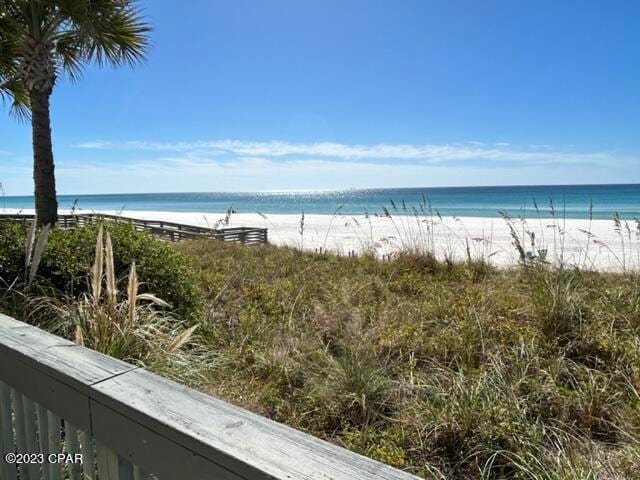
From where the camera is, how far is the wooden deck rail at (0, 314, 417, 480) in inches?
30.1

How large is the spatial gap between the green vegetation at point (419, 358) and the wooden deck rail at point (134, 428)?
0.97 meters

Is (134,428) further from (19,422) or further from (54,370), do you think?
(19,422)

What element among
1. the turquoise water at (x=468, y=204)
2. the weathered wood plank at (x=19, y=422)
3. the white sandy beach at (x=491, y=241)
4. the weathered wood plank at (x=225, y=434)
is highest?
the turquoise water at (x=468, y=204)

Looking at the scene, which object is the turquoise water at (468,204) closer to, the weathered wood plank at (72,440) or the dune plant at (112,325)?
the dune plant at (112,325)

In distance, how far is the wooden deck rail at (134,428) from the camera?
0.77 m

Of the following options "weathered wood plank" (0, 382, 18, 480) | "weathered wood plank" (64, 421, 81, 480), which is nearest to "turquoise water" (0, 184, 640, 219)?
"weathered wood plank" (0, 382, 18, 480)

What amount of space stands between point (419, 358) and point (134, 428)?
9.00 ft

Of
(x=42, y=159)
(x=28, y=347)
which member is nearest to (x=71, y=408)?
(x=28, y=347)

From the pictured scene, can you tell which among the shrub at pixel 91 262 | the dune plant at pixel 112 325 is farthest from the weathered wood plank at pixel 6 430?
the shrub at pixel 91 262

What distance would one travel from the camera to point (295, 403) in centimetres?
281

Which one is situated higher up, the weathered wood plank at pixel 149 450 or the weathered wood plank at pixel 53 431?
the weathered wood plank at pixel 149 450

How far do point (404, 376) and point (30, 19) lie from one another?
8854 millimetres

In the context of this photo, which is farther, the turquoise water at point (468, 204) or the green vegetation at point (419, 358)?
the turquoise water at point (468, 204)

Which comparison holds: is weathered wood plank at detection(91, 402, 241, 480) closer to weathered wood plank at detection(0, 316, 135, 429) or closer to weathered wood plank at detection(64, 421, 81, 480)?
weathered wood plank at detection(0, 316, 135, 429)
